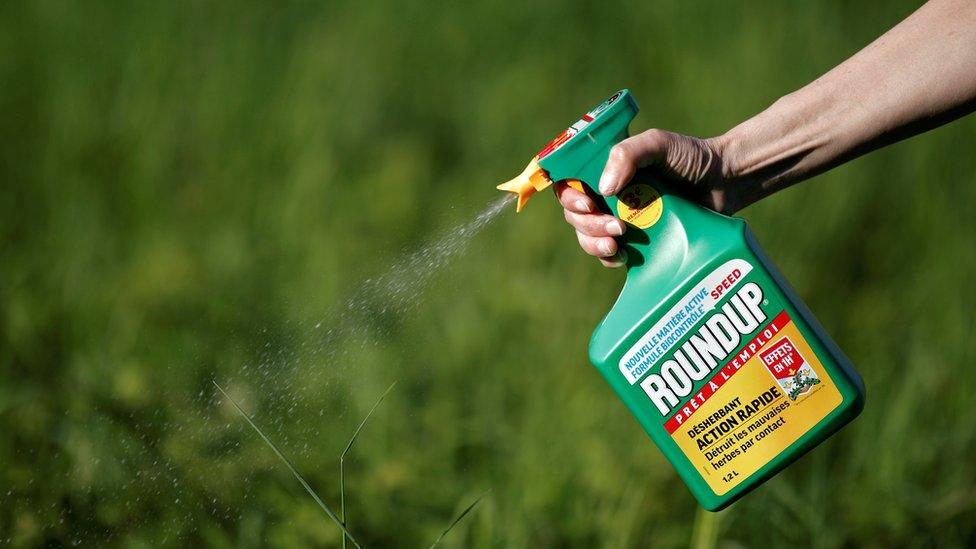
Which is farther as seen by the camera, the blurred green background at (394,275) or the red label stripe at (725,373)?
the blurred green background at (394,275)

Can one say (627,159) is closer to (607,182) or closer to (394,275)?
(607,182)

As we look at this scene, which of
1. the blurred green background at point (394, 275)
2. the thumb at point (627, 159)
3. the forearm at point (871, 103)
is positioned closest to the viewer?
the thumb at point (627, 159)

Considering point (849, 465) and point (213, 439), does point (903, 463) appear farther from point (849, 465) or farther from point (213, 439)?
point (213, 439)

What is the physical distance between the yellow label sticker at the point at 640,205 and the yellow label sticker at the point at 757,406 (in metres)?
0.24

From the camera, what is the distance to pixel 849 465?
2.62 metres

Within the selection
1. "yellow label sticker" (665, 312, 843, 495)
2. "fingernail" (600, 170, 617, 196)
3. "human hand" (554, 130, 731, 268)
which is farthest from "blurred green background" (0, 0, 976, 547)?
"fingernail" (600, 170, 617, 196)

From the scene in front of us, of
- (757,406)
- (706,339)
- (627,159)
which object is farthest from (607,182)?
(757,406)

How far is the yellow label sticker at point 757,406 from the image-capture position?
167 centimetres

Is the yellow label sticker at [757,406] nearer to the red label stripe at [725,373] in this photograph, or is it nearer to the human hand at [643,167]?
the red label stripe at [725,373]

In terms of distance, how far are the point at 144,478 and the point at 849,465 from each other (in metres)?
1.56

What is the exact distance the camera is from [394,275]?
2113 mm

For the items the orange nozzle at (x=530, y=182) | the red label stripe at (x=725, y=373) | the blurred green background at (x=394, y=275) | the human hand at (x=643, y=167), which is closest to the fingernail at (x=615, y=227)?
the human hand at (x=643, y=167)

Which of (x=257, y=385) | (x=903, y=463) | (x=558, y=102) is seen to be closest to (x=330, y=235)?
(x=257, y=385)

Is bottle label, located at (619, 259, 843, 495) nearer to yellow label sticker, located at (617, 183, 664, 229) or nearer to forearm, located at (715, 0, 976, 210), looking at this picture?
yellow label sticker, located at (617, 183, 664, 229)
